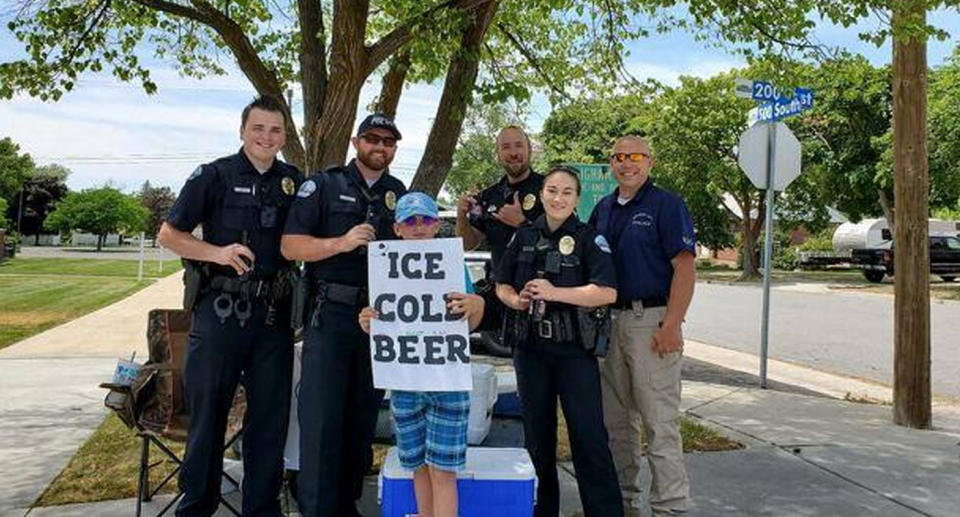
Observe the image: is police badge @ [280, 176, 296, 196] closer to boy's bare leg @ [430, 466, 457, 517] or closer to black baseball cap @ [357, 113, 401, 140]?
black baseball cap @ [357, 113, 401, 140]

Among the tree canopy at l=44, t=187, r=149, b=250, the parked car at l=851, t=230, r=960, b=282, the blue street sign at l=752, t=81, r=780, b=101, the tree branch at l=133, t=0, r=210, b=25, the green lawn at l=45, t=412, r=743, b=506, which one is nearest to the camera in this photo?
the green lawn at l=45, t=412, r=743, b=506

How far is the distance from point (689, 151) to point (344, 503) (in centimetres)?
2868

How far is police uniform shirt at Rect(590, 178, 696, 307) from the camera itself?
397 cm

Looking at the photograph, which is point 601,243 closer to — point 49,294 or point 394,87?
point 394,87

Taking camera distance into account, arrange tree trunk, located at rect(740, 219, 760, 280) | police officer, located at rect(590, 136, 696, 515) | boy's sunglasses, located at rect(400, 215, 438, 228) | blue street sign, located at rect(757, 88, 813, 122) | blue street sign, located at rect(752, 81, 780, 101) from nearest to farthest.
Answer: boy's sunglasses, located at rect(400, 215, 438, 228)
police officer, located at rect(590, 136, 696, 515)
blue street sign, located at rect(757, 88, 813, 122)
blue street sign, located at rect(752, 81, 780, 101)
tree trunk, located at rect(740, 219, 760, 280)

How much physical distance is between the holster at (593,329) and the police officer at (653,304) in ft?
1.11

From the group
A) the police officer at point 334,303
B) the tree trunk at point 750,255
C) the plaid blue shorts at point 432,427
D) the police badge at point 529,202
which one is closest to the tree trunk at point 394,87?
the police badge at point 529,202

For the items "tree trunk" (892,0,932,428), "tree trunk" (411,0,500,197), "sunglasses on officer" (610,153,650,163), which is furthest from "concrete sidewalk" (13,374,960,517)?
"tree trunk" (411,0,500,197)

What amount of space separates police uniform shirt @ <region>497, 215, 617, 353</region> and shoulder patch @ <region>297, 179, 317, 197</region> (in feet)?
3.47

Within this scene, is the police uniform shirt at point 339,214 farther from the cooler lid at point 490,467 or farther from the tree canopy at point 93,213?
the tree canopy at point 93,213

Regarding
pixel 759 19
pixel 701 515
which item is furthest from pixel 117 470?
pixel 759 19

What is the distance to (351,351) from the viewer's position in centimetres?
370

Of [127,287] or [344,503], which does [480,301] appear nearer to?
[344,503]

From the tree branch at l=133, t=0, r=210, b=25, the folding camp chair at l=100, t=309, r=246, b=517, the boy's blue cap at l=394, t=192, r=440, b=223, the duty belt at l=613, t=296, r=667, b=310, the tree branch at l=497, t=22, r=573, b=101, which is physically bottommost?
the folding camp chair at l=100, t=309, r=246, b=517
